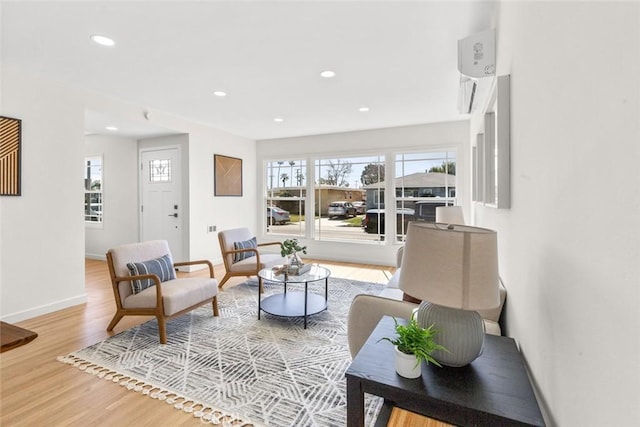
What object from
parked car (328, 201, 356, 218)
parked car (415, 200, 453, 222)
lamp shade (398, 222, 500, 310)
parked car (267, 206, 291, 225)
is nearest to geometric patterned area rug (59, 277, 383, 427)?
lamp shade (398, 222, 500, 310)

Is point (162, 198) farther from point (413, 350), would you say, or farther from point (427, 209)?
point (413, 350)

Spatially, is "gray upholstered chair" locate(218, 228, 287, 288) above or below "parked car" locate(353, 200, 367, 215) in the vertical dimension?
below

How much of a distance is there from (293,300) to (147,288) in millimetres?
1447

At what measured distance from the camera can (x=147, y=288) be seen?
9.03 ft

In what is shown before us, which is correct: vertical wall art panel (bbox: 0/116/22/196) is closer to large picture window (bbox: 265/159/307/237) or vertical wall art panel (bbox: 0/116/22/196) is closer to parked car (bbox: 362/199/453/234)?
large picture window (bbox: 265/159/307/237)

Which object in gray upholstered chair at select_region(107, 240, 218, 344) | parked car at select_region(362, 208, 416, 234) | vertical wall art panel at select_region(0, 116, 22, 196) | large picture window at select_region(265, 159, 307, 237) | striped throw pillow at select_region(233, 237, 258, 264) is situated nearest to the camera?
gray upholstered chair at select_region(107, 240, 218, 344)

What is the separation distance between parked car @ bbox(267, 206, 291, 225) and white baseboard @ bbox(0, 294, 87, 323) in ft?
11.9

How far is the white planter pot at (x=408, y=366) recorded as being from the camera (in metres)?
1.03

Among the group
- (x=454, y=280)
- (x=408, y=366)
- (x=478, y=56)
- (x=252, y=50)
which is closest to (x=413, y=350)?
(x=408, y=366)

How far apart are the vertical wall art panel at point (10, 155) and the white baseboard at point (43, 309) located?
1.18m

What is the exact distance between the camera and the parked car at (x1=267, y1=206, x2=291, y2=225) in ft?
21.6

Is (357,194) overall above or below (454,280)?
above

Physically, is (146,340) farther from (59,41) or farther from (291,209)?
(291,209)

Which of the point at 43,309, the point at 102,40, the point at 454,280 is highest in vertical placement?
the point at 102,40
